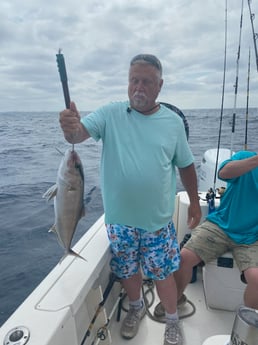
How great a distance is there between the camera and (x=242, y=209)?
2.40 meters

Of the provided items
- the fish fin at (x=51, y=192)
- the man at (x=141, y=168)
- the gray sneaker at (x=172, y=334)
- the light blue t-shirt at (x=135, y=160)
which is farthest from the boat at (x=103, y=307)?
the fish fin at (x=51, y=192)

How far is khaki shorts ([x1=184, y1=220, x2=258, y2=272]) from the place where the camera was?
7.34 feet

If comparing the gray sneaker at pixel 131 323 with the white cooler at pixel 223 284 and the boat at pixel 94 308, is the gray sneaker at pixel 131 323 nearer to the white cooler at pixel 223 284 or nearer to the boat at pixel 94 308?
the boat at pixel 94 308

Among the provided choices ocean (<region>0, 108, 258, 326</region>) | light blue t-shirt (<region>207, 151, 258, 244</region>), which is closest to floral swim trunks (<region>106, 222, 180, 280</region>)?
light blue t-shirt (<region>207, 151, 258, 244</region>)

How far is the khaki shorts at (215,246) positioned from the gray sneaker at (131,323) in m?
0.64

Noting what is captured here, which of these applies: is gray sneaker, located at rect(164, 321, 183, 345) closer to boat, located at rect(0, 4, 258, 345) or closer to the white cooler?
boat, located at rect(0, 4, 258, 345)

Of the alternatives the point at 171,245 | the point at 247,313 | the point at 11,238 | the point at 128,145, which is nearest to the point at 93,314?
the point at 171,245

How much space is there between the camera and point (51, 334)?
131 cm

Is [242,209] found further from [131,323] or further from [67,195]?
[67,195]

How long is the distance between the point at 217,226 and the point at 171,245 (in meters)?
0.62

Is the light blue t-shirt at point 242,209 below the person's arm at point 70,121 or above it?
below

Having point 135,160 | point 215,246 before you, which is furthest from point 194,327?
point 135,160

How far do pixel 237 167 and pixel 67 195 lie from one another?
4.52 feet

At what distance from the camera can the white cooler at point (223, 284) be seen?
7.85 feet
